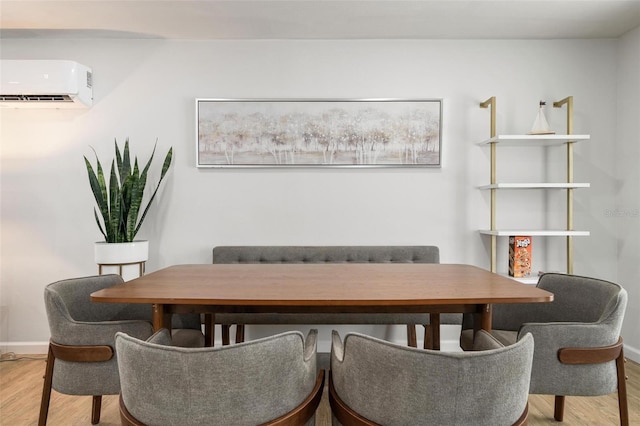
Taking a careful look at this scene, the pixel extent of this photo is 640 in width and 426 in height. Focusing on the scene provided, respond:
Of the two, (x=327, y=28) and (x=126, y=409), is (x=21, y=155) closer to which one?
(x=327, y=28)

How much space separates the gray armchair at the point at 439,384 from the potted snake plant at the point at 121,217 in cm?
214

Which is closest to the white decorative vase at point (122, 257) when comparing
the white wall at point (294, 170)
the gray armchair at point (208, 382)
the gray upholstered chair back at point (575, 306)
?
the white wall at point (294, 170)

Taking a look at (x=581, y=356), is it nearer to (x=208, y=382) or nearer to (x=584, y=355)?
(x=584, y=355)

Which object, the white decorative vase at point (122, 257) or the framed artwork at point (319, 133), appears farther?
the framed artwork at point (319, 133)

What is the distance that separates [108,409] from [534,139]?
3297mm

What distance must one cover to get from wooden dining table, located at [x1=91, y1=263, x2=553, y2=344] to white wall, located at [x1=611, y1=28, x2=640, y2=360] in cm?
184

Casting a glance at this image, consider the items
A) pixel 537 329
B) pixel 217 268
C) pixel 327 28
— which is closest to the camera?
pixel 537 329

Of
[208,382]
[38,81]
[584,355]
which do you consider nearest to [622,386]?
[584,355]

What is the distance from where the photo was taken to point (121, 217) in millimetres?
2773

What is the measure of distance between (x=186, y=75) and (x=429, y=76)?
1.93 m

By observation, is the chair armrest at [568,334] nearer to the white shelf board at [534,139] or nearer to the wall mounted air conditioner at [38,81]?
the white shelf board at [534,139]

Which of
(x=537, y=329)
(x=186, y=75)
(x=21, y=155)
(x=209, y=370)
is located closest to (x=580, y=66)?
(x=537, y=329)

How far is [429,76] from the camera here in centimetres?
313

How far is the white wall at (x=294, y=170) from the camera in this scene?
10.2ft
